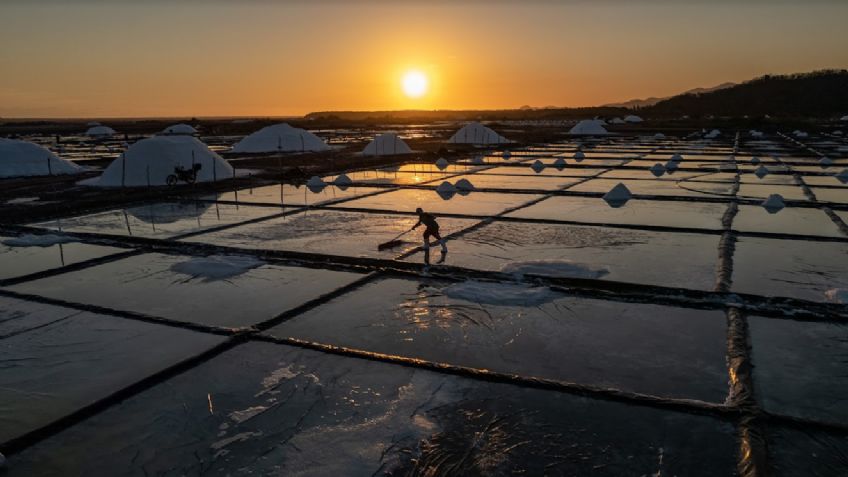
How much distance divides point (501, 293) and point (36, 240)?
23.4 feet

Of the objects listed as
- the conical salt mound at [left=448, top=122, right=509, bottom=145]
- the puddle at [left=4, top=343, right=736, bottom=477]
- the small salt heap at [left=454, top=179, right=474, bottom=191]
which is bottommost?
the puddle at [left=4, top=343, right=736, bottom=477]

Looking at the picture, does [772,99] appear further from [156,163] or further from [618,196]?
[156,163]

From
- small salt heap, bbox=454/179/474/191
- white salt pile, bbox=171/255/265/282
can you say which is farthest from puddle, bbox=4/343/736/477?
small salt heap, bbox=454/179/474/191

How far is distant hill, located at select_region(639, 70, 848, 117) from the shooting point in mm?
73812

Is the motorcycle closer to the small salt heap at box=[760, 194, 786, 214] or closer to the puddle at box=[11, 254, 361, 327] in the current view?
the puddle at box=[11, 254, 361, 327]

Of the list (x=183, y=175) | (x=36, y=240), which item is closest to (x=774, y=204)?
(x=36, y=240)

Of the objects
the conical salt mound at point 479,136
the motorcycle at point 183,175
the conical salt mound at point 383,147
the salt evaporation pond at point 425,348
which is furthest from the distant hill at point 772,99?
the salt evaporation pond at point 425,348

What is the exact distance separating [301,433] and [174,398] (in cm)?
104

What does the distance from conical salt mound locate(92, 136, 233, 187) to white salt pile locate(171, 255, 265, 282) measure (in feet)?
28.4

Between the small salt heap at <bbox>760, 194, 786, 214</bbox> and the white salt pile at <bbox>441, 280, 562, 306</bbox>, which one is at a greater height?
the small salt heap at <bbox>760, 194, 786, 214</bbox>

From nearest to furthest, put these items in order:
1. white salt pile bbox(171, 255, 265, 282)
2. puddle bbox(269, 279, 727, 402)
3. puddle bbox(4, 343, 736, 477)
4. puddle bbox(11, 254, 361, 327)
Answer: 1. puddle bbox(4, 343, 736, 477)
2. puddle bbox(269, 279, 727, 402)
3. puddle bbox(11, 254, 361, 327)
4. white salt pile bbox(171, 255, 265, 282)

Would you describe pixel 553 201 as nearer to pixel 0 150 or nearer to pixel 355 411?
pixel 355 411

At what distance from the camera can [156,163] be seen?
14922 mm

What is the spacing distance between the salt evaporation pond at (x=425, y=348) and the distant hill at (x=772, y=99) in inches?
2996
